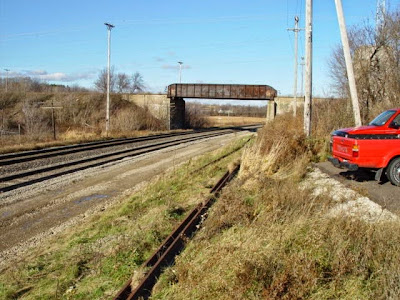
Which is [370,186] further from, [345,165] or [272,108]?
[272,108]

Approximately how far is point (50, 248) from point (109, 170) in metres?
9.50

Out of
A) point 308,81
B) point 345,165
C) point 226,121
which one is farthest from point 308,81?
point 226,121

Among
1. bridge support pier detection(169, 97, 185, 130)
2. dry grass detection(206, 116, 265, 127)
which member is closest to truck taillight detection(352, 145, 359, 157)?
bridge support pier detection(169, 97, 185, 130)

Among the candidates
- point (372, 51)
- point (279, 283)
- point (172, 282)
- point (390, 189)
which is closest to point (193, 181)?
point (390, 189)

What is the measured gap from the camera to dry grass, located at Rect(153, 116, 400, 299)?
13.5 ft

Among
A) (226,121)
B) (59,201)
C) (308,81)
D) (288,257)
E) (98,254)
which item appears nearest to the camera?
(288,257)

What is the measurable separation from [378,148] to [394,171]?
64 cm

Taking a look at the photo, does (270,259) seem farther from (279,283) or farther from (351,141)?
(351,141)

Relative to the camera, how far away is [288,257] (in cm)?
463

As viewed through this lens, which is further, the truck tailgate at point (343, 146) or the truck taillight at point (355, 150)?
the truck tailgate at point (343, 146)

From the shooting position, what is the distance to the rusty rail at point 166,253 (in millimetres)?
4648

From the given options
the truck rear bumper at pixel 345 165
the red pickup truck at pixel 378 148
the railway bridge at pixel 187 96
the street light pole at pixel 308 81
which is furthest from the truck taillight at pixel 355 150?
the railway bridge at pixel 187 96

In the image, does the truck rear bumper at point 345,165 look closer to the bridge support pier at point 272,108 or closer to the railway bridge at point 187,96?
the bridge support pier at point 272,108

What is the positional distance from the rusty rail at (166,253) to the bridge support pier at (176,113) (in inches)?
1902
